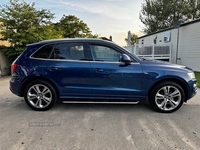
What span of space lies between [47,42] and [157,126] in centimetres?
318

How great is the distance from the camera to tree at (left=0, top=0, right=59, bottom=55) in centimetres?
994

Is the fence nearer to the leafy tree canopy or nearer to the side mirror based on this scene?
the leafy tree canopy

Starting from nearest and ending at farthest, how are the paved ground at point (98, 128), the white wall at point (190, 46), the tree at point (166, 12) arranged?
1. the paved ground at point (98, 128)
2. the white wall at point (190, 46)
3. the tree at point (166, 12)

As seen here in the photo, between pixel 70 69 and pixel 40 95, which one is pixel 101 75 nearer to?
pixel 70 69

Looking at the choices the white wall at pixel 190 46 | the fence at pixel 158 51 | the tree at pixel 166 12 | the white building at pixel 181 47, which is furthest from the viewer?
the tree at pixel 166 12

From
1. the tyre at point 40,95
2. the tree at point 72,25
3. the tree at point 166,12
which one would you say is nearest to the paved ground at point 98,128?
the tyre at point 40,95

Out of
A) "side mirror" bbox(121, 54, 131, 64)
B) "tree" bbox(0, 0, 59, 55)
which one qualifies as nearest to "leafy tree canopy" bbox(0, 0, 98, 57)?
"tree" bbox(0, 0, 59, 55)

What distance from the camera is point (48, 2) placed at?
1159cm

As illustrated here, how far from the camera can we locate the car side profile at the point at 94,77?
160 inches

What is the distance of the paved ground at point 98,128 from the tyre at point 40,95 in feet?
0.58

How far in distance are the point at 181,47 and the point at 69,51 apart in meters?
12.0

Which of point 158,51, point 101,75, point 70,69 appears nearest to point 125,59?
point 101,75

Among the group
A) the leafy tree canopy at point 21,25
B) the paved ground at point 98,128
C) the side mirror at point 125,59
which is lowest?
the paved ground at point 98,128

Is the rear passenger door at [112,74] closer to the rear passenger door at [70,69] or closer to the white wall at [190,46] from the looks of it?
the rear passenger door at [70,69]
